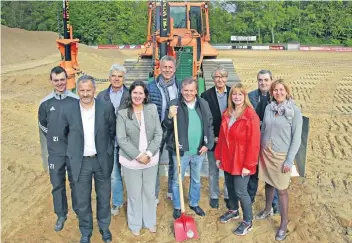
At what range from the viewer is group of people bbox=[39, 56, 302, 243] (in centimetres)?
394

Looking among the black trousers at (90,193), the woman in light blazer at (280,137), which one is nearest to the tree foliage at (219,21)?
the black trousers at (90,193)

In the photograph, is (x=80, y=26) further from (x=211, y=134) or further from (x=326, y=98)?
(x=211, y=134)

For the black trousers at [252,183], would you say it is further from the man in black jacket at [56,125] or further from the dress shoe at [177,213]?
the man in black jacket at [56,125]

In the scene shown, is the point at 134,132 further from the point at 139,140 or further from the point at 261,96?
the point at 261,96

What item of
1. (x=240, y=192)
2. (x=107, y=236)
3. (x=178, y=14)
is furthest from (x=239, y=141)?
(x=178, y=14)

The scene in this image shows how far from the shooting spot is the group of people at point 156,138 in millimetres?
3936

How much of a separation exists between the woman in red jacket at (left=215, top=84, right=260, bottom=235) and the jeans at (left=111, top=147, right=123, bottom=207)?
1258 millimetres

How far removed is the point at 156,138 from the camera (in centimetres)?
416

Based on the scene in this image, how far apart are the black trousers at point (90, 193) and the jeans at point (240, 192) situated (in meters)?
1.40

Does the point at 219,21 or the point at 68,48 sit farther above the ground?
the point at 219,21

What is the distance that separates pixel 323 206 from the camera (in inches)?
206

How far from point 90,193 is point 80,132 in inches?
29.2

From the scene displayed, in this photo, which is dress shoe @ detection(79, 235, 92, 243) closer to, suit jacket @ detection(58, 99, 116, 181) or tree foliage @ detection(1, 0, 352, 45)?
suit jacket @ detection(58, 99, 116, 181)

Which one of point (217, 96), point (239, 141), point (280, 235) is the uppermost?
point (217, 96)
